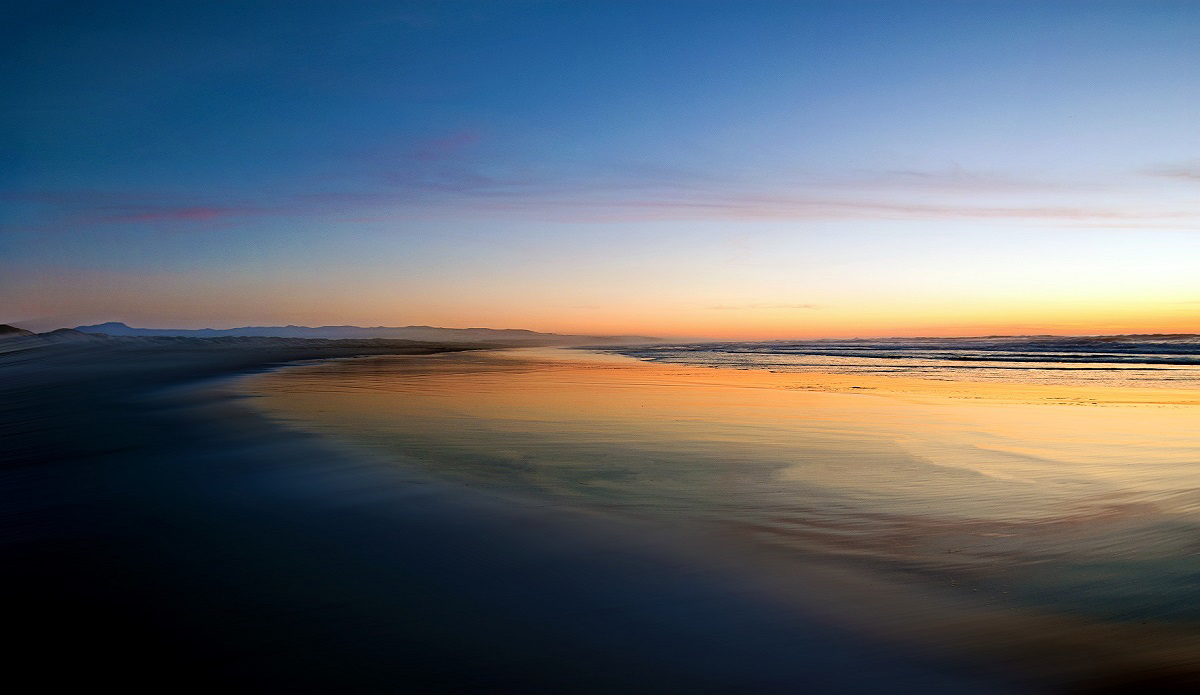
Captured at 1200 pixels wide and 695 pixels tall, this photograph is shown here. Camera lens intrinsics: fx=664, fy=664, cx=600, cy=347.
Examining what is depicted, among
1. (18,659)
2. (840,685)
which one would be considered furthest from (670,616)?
(18,659)

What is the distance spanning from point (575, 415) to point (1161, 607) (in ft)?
22.5

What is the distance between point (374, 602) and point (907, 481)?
13.5 feet

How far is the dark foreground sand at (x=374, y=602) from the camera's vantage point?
2.39 m

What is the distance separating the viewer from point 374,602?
299 cm

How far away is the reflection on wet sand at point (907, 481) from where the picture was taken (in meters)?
3.04

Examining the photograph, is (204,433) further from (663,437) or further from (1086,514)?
(1086,514)

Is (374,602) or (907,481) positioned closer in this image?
(374,602)

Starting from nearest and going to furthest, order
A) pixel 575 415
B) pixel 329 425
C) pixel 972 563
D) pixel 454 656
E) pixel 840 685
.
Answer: pixel 840 685 < pixel 454 656 < pixel 972 563 < pixel 329 425 < pixel 575 415

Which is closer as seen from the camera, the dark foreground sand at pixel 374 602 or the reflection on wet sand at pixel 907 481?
the dark foreground sand at pixel 374 602

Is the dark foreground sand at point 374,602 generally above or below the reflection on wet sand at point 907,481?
below

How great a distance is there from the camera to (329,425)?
810 cm

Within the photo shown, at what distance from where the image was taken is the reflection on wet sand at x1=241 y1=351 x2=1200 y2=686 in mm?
3039

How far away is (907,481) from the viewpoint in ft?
17.2

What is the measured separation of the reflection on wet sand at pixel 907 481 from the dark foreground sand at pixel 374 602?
0.52 metres
